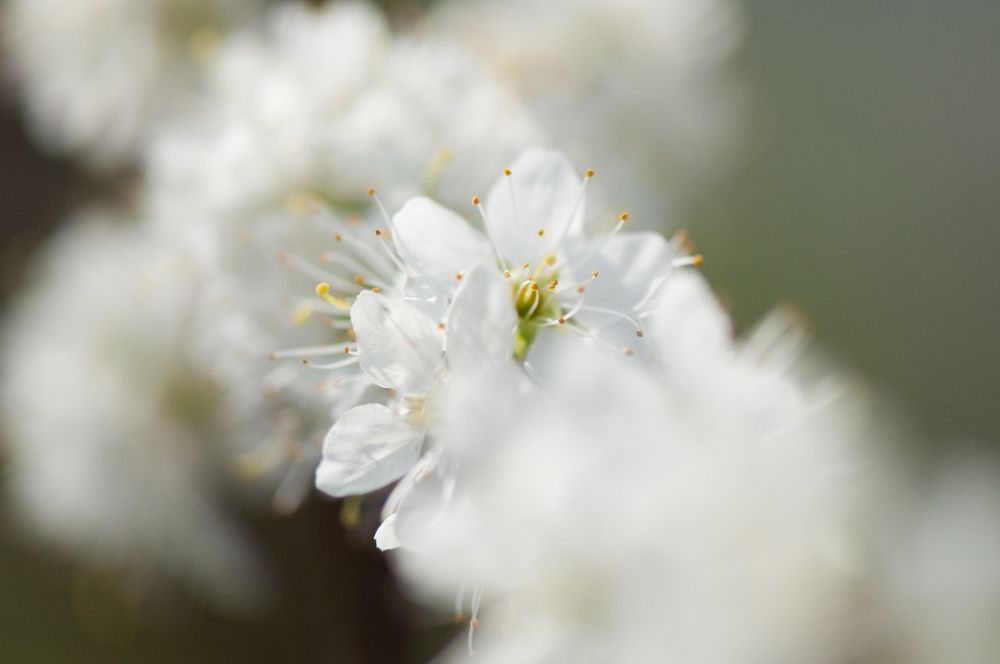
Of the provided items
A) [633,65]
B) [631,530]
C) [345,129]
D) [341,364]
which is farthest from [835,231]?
[631,530]

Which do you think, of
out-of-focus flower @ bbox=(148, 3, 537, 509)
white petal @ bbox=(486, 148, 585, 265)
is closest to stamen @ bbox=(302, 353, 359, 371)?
out-of-focus flower @ bbox=(148, 3, 537, 509)

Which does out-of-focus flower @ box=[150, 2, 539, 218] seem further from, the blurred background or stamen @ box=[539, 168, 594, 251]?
the blurred background

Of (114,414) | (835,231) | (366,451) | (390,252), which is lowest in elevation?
(114,414)

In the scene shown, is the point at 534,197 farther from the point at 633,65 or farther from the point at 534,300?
the point at 633,65

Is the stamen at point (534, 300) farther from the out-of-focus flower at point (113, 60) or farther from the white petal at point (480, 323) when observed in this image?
the out-of-focus flower at point (113, 60)

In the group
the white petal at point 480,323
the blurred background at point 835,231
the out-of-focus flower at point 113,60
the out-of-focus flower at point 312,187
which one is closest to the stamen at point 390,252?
the out-of-focus flower at point 312,187
